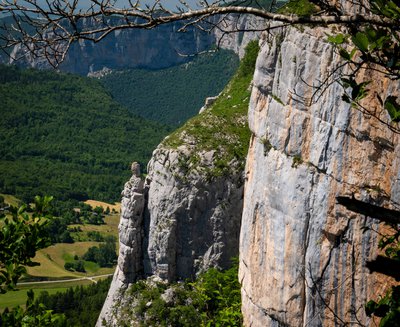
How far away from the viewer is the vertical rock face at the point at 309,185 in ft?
48.1

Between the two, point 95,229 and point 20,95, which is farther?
point 20,95

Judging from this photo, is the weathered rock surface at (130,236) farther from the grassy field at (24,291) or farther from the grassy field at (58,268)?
the grassy field at (24,291)

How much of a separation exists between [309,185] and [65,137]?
14202 centimetres

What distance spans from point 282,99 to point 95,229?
96.3m

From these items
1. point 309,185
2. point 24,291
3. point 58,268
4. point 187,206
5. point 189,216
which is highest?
point 309,185

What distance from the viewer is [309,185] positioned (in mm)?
16328

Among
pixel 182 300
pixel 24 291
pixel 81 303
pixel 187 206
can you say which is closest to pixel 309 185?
pixel 187 206

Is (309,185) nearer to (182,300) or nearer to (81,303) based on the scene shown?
(182,300)

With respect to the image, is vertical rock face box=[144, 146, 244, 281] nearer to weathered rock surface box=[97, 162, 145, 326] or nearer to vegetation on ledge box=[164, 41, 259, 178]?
vegetation on ledge box=[164, 41, 259, 178]

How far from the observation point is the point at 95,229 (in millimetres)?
110688

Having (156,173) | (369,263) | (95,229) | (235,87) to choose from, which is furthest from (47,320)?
(95,229)

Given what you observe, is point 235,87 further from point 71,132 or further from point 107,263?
point 71,132

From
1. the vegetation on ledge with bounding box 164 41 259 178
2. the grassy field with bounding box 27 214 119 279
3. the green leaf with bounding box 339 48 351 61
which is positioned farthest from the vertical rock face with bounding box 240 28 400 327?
the grassy field with bounding box 27 214 119 279

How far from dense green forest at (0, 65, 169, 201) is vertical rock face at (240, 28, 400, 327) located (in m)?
99.2
